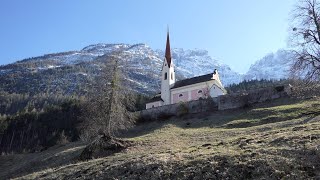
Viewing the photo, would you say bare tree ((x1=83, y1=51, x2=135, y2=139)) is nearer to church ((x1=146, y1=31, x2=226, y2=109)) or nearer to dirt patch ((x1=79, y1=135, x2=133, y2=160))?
dirt patch ((x1=79, y1=135, x2=133, y2=160))

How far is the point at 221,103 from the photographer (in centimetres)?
6238

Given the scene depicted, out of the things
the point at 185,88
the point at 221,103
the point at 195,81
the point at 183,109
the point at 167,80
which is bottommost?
the point at 183,109

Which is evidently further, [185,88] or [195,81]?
[185,88]

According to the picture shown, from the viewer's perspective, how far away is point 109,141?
1555 inches

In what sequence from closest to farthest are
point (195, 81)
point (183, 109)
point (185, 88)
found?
point (183, 109), point (195, 81), point (185, 88)

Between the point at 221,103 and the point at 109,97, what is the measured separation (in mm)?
24426

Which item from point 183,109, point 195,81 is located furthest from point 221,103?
point 195,81

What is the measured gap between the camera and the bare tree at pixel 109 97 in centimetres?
4341

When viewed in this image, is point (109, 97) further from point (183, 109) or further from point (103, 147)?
point (183, 109)

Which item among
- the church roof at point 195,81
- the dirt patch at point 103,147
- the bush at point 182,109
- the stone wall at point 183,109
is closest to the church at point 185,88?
the church roof at point 195,81

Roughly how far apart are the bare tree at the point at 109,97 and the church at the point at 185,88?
37.8m

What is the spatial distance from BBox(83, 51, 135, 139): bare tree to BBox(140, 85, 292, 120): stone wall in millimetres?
20384

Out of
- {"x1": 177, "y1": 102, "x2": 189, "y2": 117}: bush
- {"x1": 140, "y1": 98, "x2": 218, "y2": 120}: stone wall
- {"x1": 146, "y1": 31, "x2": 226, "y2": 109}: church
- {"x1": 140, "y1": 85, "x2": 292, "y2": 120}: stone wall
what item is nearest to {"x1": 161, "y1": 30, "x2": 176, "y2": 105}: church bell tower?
{"x1": 146, "y1": 31, "x2": 226, "y2": 109}: church

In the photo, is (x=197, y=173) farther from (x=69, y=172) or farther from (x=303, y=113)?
(x=303, y=113)
